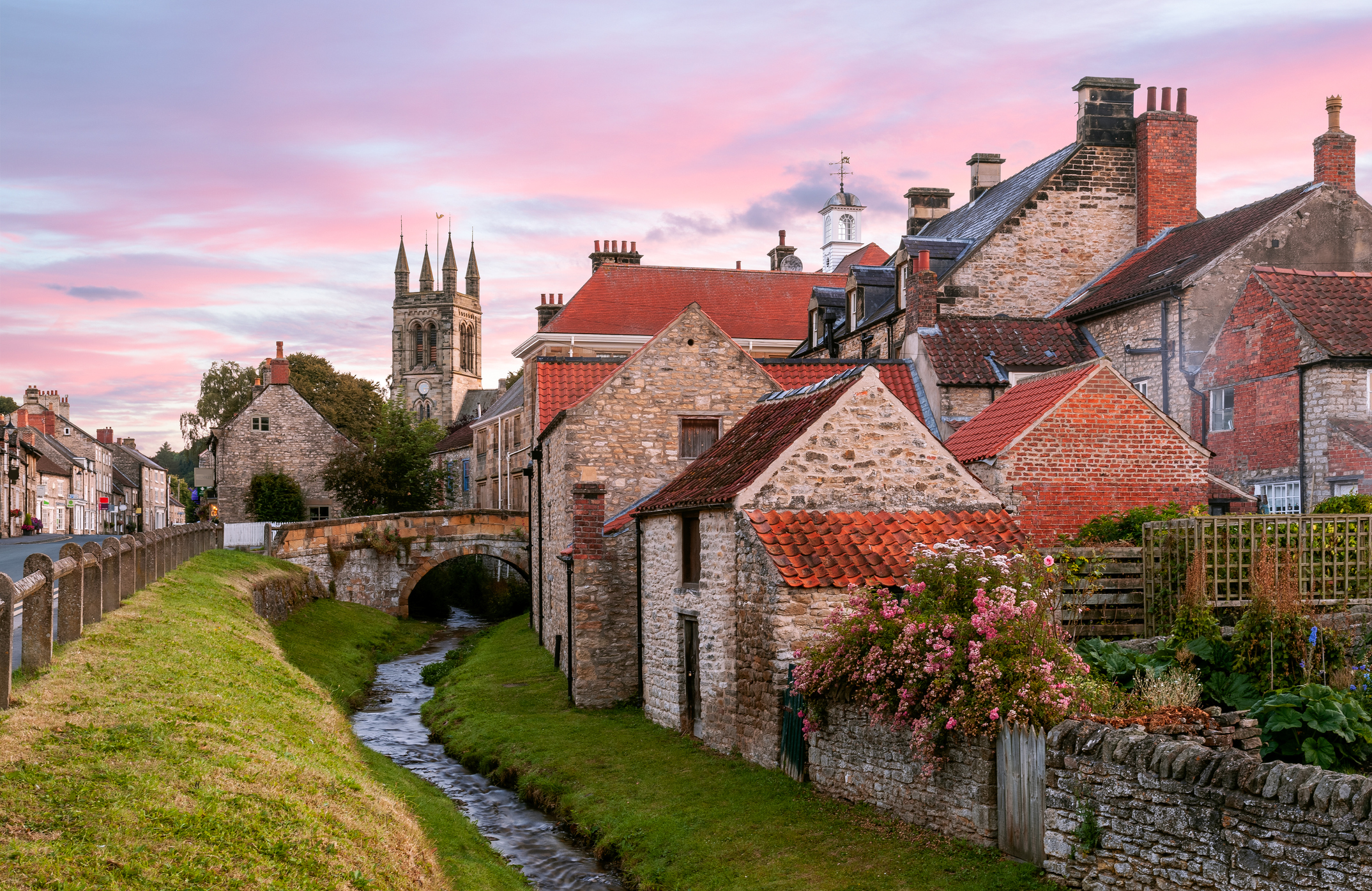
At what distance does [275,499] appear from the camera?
56562 millimetres

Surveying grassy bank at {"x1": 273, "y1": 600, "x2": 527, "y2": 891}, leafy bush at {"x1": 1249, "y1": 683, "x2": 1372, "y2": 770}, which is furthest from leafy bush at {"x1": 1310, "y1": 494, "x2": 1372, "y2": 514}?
grassy bank at {"x1": 273, "y1": 600, "x2": 527, "y2": 891}

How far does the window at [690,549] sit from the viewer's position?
60.1ft

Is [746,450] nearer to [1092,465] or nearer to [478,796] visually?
[1092,465]

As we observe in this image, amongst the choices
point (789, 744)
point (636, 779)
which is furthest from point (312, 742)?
point (789, 744)

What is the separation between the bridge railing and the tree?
32.4 meters

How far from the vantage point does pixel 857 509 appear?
16.4 m

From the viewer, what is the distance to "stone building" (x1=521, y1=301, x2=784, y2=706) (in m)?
21.9

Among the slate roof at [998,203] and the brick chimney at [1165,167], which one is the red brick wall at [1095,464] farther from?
the brick chimney at [1165,167]

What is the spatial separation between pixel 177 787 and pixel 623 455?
14.9 meters

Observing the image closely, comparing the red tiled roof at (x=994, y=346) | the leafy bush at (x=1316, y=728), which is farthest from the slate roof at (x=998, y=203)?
the leafy bush at (x=1316, y=728)

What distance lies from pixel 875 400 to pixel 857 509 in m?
A: 1.63

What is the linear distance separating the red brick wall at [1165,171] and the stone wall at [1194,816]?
2560 cm

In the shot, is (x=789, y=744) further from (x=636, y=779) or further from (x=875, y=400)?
(x=875, y=400)

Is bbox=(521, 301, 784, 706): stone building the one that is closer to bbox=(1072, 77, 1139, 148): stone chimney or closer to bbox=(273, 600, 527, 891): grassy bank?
bbox=(273, 600, 527, 891): grassy bank
